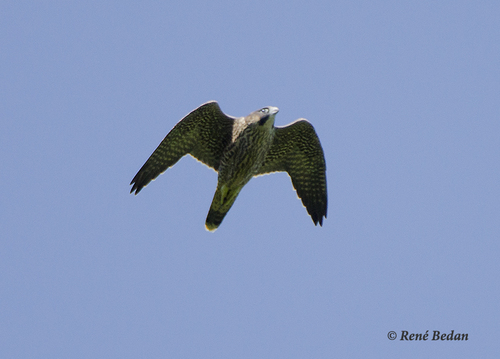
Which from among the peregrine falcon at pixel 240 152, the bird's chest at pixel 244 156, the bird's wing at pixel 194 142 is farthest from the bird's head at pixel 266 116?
the bird's wing at pixel 194 142

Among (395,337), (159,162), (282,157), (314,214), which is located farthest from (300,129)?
(395,337)

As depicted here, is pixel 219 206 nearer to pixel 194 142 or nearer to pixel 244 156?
pixel 244 156

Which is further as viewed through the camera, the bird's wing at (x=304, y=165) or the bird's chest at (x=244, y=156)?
the bird's wing at (x=304, y=165)

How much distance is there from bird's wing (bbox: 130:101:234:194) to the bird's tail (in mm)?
567

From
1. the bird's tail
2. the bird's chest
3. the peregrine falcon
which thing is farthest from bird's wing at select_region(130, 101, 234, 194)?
the bird's tail

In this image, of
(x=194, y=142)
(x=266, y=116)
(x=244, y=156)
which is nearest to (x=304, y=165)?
(x=244, y=156)

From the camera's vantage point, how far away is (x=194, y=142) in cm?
1134

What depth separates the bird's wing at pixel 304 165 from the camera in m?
11.5

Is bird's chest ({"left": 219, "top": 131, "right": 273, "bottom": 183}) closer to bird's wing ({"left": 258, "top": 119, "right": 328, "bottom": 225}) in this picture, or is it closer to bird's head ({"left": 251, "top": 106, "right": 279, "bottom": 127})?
bird's head ({"left": 251, "top": 106, "right": 279, "bottom": 127})

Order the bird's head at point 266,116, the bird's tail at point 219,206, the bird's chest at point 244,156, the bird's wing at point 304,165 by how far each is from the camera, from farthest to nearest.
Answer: the bird's wing at point 304,165
the bird's tail at point 219,206
the bird's chest at point 244,156
the bird's head at point 266,116

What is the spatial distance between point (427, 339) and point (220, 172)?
4326mm

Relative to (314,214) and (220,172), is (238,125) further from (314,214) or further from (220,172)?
(314,214)

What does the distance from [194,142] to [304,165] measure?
191 centimetres

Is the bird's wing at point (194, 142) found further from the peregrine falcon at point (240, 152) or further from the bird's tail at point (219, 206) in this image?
the bird's tail at point (219, 206)
